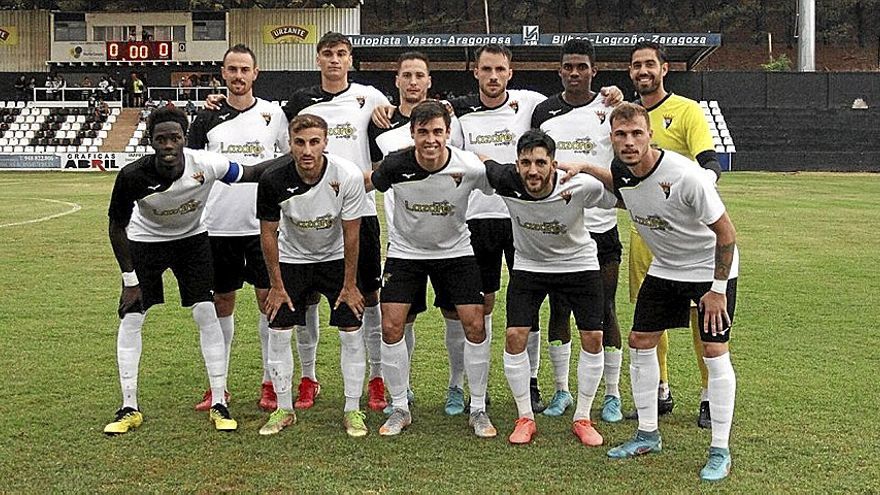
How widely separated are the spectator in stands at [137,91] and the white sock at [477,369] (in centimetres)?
4510

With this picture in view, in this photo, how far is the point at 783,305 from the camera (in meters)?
10.9

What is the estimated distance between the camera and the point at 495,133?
6.99 metres

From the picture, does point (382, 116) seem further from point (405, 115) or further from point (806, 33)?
A: point (806, 33)

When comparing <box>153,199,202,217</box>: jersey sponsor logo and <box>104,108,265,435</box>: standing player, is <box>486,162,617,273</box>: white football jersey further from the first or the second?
<box>153,199,202,217</box>: jersey sponsor logo

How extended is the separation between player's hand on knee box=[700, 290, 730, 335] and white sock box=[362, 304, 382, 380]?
2.56 metres

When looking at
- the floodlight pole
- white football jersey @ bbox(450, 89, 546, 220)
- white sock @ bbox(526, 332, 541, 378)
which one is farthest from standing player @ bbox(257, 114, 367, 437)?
the floodlight pole

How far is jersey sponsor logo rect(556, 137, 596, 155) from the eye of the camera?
6781mm

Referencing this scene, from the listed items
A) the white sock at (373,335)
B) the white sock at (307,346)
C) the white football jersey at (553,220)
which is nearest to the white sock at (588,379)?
the white football jersey at (553,220)

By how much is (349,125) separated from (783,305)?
582cm

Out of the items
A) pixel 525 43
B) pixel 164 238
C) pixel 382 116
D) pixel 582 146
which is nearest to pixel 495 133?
pixel 582 146

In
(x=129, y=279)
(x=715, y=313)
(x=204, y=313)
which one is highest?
(x=129, y=279)

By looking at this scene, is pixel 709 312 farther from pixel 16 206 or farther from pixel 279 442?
pixel 16 206

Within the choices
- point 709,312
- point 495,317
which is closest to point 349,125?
point 709,312

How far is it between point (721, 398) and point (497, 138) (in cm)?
234
